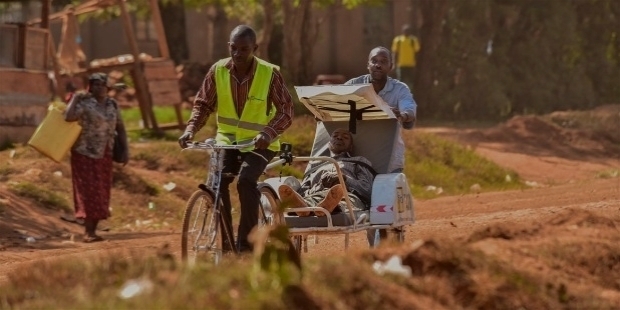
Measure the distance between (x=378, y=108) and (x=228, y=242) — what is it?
1878 mm

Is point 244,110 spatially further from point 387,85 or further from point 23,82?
point 23,82

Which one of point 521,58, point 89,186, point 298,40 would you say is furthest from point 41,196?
point 521,58

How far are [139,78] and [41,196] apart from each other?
5.35 m

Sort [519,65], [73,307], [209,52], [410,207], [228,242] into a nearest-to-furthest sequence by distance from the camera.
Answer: [73,307] → [228,242] → [410,207] → [519,65] → [209,52]

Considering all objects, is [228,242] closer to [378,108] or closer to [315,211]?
[315,211]

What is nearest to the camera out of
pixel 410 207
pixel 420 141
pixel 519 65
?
pixel 410 207

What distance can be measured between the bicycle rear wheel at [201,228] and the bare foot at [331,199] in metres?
1.06

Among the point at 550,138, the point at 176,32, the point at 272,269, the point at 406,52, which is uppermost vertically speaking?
the point at 272,269

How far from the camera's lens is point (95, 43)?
1446 inches

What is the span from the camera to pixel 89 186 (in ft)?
50.0

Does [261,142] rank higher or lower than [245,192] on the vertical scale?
higher

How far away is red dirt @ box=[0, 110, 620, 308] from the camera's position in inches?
311

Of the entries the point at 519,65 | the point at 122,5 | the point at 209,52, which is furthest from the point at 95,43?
the point at 122,5

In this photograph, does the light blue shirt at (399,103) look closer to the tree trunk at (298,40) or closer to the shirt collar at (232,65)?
the shirt collar at (232,65)
